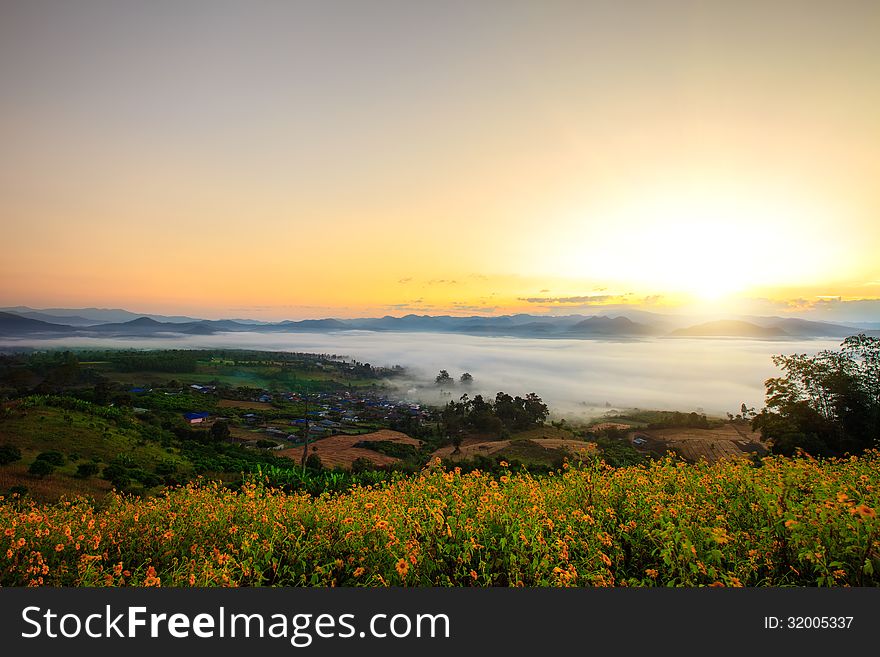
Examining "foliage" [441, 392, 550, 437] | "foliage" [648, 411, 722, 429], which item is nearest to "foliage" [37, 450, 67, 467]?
"foliage" [441, 392, 550, 437]

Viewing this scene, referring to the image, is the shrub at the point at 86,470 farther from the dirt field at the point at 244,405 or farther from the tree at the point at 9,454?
the dirt field at the point at 244,405

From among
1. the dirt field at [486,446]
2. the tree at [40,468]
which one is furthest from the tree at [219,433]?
the tree at [40,468]

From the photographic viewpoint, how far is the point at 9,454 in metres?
8.59

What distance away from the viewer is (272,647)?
251 centimetres

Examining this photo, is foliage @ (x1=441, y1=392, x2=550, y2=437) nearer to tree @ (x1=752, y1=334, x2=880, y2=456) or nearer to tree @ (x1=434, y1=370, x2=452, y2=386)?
tree @ (x1=752, y1=334, x2=880, y2=456)

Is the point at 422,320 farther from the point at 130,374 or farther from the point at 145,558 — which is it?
the point at 145,558

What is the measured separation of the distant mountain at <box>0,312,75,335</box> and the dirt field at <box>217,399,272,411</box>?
11.5 metres

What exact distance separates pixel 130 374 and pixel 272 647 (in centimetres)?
4058

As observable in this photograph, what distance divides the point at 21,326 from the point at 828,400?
38796mm

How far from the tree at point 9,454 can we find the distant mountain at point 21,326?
11.7 metres

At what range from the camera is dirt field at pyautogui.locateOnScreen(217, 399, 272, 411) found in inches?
1188

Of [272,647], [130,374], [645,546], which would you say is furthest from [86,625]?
[130,374]

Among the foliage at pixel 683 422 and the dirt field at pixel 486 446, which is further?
the dirt field at pixel 486 446

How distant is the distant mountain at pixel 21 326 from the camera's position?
18.6 metres
